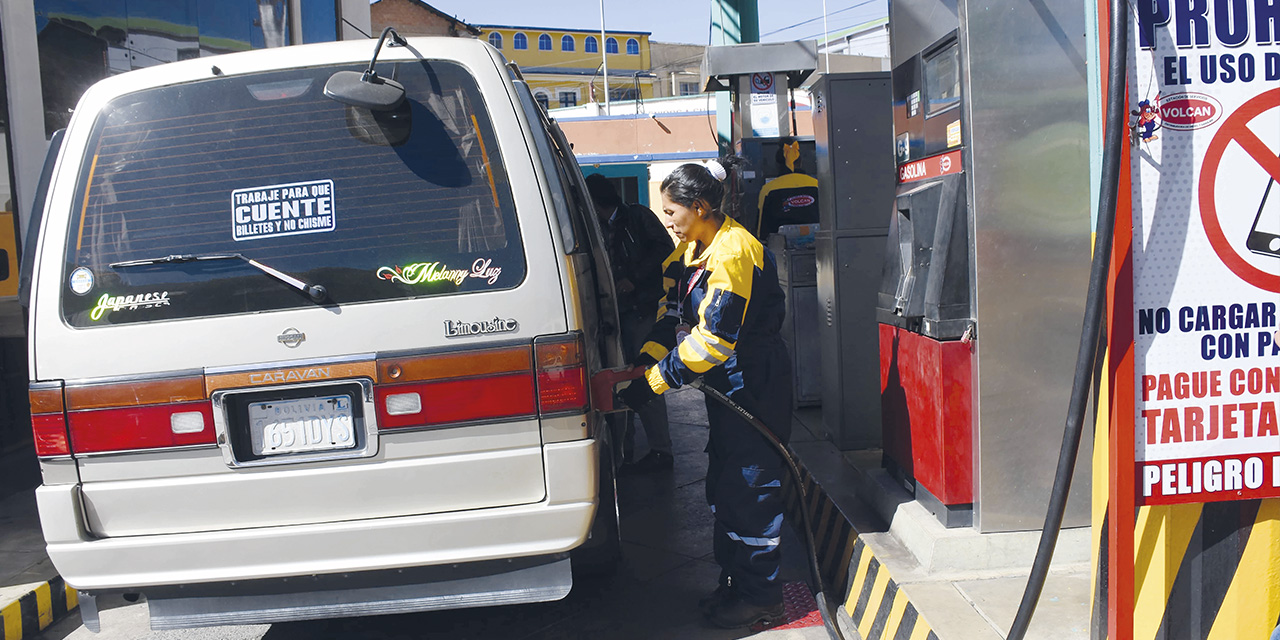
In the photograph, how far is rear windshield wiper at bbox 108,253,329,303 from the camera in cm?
266

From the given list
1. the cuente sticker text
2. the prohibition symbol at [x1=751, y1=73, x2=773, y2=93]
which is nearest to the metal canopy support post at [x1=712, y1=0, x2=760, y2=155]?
the prohibition symbol at [x1=751, y1=73, x2=773, y2=93]

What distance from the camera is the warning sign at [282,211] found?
2.73 m

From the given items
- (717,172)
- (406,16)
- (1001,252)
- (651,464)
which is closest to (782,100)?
(651,464)

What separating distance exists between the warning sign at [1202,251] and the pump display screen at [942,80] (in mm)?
1298

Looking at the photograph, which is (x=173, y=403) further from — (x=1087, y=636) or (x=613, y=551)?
(x=1087, y=636)

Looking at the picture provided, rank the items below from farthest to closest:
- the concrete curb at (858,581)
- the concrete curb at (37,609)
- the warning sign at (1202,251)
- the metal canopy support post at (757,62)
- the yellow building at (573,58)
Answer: the yellow building at (573,58), the metal canopy support post at (757,62), the concrete curb at (37,609), the concrete curb at (858,581), the warning sign at (1202,251)

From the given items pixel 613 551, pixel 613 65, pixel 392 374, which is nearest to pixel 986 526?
pixel 613 551

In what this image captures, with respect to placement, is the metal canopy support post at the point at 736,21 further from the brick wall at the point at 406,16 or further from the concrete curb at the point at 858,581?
the brick wall at the point at 406,16

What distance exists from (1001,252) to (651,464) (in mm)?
3046

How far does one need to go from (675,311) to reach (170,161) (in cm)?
196

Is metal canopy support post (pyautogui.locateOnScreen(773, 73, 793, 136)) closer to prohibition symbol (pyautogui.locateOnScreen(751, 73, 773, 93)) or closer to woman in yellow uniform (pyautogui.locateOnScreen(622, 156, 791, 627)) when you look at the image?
prohibition symbol (pyautogui.locateOnScreen(751, 73, 773, 93))

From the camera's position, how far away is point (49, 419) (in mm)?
2732

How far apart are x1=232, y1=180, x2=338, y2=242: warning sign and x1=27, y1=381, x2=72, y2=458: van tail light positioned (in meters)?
0.73

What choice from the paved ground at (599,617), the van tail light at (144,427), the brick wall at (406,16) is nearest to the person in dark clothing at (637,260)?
the paved ground at (599,617)
